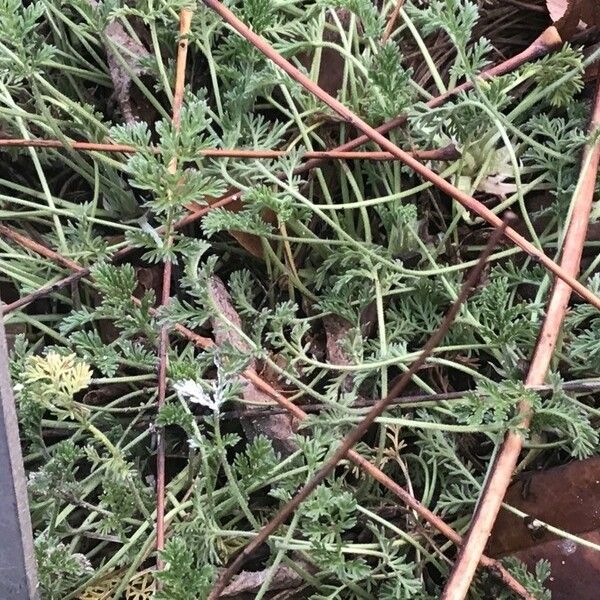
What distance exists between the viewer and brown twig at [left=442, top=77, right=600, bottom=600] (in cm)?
101

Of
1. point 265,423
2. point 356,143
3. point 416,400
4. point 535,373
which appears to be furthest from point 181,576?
point 356,143

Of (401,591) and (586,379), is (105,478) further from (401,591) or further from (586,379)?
(586,379)

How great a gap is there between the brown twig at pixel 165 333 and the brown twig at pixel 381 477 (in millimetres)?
41

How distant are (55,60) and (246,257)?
1.69 ft

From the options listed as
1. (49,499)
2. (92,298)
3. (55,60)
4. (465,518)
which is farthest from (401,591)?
(55,60)

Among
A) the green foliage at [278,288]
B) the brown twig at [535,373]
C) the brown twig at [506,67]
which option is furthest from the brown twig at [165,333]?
the brown twig at [535,373]

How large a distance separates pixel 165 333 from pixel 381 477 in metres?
0.39

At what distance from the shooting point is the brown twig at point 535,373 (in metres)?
1.01

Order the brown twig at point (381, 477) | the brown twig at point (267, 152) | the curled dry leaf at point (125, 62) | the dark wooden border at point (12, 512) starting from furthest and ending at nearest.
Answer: the curled dry leaf at point (125, 62) → the brown twig at point (267, 152) → the brown twig at point (381, 477) → the dark wooden border at point (12, 512)

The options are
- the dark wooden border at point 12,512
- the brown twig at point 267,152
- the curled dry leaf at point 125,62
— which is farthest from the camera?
the curled dry leaf at point 125,62

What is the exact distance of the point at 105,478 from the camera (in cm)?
108

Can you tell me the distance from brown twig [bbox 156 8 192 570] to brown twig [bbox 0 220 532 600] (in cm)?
4

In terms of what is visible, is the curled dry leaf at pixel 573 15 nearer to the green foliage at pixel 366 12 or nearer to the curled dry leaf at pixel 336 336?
the green foliage at pixel 366 12

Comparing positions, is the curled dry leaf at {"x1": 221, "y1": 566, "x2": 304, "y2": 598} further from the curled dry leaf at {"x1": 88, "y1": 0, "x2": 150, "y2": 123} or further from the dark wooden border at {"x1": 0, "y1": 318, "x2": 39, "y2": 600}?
the curled dry leaf at {"x1": 88, "y1": 0, "x2": 150, "y2": 123}
